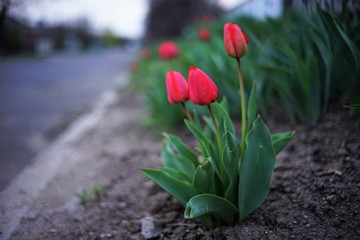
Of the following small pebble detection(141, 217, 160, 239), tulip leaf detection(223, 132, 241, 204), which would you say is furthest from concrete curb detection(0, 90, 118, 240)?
tulip leaf detection(223, 132, 241, 204)

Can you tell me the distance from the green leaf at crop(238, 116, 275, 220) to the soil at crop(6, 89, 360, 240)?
10 cm

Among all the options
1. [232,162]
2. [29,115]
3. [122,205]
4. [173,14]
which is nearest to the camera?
[232,162]

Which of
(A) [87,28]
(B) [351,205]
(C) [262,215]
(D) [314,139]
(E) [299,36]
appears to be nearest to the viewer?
(B) [351,205]

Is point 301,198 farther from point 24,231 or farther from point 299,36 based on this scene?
point 24,231

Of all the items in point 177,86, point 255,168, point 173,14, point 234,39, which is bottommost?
point 255,168

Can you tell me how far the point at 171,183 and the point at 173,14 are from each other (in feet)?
38.2

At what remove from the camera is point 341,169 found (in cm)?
133

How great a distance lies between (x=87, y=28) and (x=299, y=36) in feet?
195

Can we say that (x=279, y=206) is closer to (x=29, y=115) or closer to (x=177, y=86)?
(x=177, y=86)

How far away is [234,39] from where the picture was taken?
1090 mm

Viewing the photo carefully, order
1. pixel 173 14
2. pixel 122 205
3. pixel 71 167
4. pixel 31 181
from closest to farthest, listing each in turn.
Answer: pixel 122 205, pixel 31 181, pixel 71 167, pixel 173 14

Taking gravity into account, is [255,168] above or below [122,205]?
above

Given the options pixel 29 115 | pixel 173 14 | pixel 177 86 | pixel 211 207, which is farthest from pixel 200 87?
pixel 173 14

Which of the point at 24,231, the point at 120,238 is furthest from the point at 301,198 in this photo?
the point at 24,231
